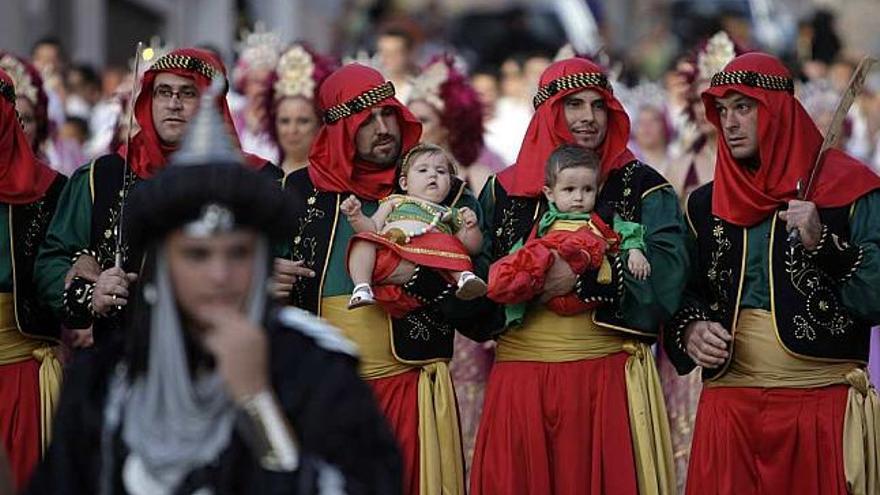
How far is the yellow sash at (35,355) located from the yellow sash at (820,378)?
2.46 metres

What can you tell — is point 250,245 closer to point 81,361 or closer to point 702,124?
point 81,361

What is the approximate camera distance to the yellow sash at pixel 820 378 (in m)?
7.73

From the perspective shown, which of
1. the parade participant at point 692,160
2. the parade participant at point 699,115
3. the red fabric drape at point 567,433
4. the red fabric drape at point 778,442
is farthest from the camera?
the parade participant at point 699,115

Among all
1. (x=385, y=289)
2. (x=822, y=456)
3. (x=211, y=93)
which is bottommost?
(x=822, y=456)

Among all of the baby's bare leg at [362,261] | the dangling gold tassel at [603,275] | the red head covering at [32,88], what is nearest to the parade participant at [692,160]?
the dangling gold tassel at [603,275]

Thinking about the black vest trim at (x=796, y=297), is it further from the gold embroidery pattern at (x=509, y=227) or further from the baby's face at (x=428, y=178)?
the baby's face at (x=428, y=178)

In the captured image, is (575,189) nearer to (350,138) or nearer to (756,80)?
(756,80)

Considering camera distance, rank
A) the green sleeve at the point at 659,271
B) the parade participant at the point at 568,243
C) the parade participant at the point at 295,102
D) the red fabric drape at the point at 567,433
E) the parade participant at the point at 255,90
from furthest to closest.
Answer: the parade participant at the point at 255,90
the parade participant at the point at 295,102
the red fabric drape at the point at 567,433
the green sleeve at the point at 659,271
the parade participant at the point at 568,243

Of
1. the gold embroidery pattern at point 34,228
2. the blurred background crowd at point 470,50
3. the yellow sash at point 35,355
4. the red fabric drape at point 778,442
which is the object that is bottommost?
the red fabric drape at point 778,442

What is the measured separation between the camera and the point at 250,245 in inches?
193

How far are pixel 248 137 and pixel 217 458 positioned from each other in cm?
802

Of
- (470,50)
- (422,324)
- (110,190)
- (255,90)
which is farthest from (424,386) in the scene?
(470,50)

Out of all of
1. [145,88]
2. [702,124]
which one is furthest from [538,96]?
[702,124]

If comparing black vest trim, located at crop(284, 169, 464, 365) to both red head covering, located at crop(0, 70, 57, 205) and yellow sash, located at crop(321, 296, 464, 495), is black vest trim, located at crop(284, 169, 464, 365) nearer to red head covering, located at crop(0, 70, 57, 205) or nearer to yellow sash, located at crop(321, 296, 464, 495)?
yellow sash, located at crop(321, 296, 464, 495)
